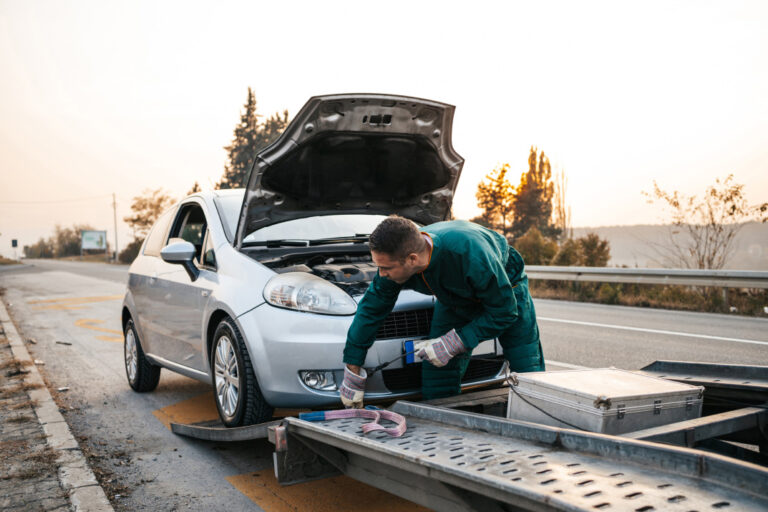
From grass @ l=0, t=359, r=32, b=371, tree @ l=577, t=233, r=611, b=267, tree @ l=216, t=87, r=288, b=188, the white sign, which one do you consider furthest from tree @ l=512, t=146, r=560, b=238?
the white sign

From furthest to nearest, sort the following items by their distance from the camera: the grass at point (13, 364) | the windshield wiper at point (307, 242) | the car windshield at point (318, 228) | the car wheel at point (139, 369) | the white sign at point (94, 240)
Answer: the white sign at point (94, 240) < the grass at point (13, 364) < the car wheel at point (139, 369) < the car windshield at point (318, 228) < the windshield wiper at point (307, 242)

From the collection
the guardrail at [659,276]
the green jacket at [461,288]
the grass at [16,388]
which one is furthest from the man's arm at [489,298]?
the guardrail at [659,276]

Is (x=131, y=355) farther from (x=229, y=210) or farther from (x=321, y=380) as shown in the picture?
(x=321, y=380)

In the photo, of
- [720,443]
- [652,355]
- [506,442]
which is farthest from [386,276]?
[652,355]

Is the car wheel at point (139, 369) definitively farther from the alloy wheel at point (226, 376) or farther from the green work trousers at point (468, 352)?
the green work trousers at point (468, 352)

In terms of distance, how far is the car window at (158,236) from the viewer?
5.77 meters

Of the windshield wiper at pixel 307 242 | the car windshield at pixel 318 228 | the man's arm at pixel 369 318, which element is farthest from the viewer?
the car windshield at pixel 318 228

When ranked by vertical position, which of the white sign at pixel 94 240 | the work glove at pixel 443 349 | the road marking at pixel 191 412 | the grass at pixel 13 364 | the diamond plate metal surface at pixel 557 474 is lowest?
the road marking at pixel 191 412

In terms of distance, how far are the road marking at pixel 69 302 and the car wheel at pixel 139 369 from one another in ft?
29.9

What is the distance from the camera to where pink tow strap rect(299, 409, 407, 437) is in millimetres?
2688

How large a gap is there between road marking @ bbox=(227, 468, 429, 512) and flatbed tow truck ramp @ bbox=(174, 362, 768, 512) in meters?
0.48

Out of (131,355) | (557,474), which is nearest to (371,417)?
(557,474)

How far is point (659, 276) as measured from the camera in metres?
12.5

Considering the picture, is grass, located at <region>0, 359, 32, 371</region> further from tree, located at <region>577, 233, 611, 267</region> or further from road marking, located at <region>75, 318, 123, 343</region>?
tree, located at <region>577, 233, 611, 267</region>
